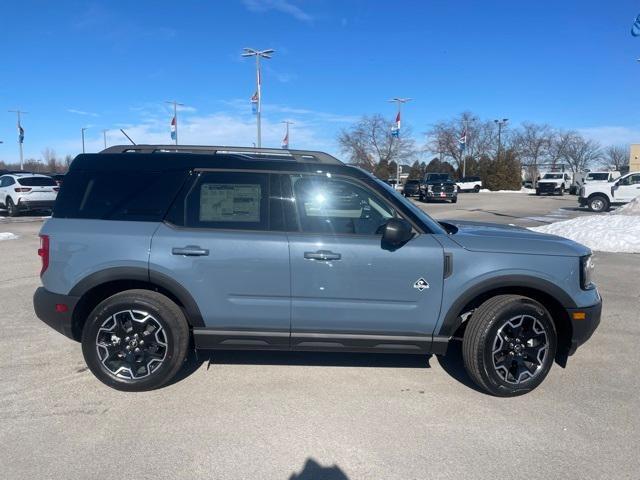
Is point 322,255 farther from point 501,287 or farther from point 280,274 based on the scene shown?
point 501,287

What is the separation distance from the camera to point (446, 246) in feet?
12.2

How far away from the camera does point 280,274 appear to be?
370 cm

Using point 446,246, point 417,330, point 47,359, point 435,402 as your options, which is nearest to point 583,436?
point 435,402

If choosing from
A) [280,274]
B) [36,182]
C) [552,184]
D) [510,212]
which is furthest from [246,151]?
[552,184]

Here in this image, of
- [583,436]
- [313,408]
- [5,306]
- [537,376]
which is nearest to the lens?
[583,436]

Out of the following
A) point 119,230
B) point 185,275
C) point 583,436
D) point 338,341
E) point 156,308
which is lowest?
point 583,436

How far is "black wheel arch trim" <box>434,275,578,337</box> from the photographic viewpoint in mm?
3707

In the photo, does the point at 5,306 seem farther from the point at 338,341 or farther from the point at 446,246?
the point at 446,246

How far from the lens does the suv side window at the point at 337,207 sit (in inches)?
150

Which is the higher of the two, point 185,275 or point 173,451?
point 185,275

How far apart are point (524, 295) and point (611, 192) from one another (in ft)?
74.1

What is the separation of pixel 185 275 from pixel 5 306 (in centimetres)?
380

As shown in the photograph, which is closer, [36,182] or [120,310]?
[120,310]

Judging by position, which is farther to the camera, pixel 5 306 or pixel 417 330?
pixel 5 306
